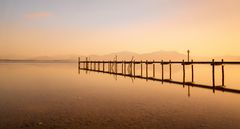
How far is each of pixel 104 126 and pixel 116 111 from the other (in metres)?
2.95

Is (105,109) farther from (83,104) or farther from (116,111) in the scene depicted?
(83,104)

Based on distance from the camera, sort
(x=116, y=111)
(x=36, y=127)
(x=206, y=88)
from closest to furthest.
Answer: (x=36, y=127) → (x=116, y=111) → (x=206, y=88)

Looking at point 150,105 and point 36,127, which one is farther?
point 150,105

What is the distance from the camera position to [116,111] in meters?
13.3

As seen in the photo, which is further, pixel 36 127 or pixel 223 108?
pixel 223 108

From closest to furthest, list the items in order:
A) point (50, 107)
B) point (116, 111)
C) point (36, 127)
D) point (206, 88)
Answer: point (36, 127) → point (116, 111) → point (50, 107) → point (206, 88)

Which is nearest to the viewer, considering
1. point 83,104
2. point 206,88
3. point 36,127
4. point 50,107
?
point 36,127

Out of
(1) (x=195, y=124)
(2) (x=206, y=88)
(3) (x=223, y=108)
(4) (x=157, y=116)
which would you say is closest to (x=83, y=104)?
(4) (x=157, y=116)

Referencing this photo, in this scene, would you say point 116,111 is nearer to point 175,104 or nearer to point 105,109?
point 105,109

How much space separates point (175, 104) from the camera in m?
15.7

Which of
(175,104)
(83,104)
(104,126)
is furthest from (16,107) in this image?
(175,104)

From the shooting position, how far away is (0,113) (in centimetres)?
1242

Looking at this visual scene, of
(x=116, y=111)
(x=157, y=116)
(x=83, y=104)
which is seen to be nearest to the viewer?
(x=157, y=116)

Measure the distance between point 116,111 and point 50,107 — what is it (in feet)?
11.9
